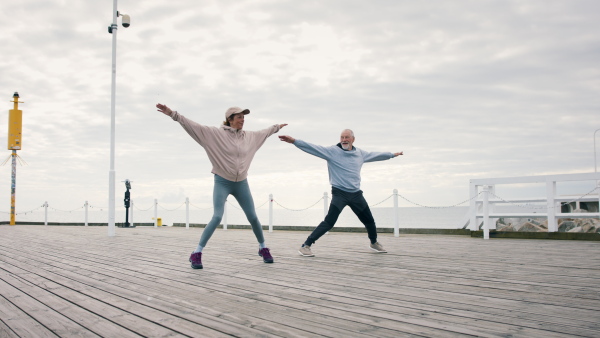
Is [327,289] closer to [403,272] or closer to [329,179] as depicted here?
[403,272]

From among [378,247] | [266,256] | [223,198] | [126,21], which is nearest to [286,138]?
[223,198]

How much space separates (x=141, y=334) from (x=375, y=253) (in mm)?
4496

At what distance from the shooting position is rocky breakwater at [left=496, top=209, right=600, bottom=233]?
1067 centimetres

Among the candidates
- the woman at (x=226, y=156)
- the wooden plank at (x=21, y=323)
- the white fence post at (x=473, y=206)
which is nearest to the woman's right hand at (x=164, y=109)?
the woman at (x=226, y=156)

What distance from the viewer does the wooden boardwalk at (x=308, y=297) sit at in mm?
2607

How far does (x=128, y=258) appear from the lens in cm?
632

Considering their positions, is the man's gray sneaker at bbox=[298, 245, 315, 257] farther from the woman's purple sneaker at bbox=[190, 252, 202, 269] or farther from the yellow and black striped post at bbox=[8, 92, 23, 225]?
the yellow and black striped post at bbox=[8, 92, 23, 225]

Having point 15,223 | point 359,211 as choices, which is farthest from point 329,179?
point 15,223

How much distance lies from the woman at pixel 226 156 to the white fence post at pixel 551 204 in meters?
7.26

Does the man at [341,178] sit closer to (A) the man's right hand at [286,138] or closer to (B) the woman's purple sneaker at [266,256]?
(A) the man's right hand at [286,138]

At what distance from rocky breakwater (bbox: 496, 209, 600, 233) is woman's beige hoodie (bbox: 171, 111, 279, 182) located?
8.86 m

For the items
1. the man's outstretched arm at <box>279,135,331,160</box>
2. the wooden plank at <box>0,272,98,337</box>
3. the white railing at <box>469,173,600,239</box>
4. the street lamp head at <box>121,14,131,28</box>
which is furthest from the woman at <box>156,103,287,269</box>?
the street lamp head at <box>121,14,131,28</box>

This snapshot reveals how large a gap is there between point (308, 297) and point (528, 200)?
27.8 ft

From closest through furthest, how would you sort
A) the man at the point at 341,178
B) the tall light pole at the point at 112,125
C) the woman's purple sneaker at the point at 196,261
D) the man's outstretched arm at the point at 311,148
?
1. the woman's purple sneaker at the point at 196,261
2. the man's outstretched arm at the point at 311,148
3. the man at the point at 341,178
4. the tall light pole at the point at 112,125
